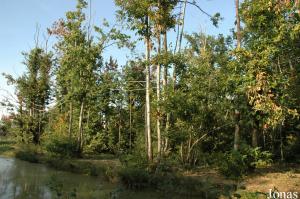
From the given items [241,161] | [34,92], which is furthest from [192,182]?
[34,92]

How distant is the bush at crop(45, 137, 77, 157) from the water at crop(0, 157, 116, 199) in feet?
6.34

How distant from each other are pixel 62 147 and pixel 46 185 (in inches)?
322

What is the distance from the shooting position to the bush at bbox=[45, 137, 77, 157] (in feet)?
69.1

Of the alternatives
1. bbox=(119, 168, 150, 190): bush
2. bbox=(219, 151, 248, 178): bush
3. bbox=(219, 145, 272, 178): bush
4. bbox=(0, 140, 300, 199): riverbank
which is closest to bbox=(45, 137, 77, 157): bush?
bbox=(0, 140, 300, 199): riverbank

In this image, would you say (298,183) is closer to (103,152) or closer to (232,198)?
(232,198)

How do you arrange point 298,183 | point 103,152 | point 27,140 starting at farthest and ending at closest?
point 27,140
point 103,152
point 298,183

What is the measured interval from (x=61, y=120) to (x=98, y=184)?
52.9ft

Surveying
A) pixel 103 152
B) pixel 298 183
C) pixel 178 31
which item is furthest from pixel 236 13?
pixel 103 152

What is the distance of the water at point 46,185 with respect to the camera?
11.5m

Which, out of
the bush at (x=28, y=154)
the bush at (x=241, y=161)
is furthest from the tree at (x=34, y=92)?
the bush at (x=241, y=161)

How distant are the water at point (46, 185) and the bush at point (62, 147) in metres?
1.93

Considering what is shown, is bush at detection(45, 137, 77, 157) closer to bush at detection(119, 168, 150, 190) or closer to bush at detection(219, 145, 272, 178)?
bush at detection(119, 168, 150, 190)

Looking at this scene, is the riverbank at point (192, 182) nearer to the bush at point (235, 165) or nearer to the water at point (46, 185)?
the bush at point (235, 165)

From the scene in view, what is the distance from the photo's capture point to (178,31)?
16.6m
